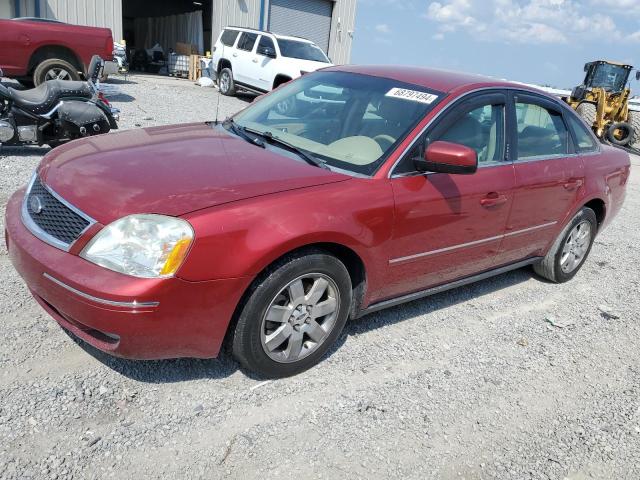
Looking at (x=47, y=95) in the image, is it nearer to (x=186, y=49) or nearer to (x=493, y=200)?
(x=493, y=200)

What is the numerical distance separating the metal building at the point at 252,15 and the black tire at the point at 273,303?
56.3 feet

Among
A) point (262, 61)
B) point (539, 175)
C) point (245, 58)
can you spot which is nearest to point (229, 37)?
point (245, 58)

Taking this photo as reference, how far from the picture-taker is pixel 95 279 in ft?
7.78

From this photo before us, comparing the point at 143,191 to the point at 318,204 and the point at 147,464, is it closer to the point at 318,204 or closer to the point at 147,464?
the point at 318,204

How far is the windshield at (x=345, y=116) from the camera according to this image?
324cm

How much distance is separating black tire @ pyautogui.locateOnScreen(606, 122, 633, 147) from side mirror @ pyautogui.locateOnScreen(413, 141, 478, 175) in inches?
576

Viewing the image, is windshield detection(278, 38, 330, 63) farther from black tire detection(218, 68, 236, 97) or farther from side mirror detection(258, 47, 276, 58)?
black tire detection(218, 68, 236, 97)

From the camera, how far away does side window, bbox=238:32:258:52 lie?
1565cm

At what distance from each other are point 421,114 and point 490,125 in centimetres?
68

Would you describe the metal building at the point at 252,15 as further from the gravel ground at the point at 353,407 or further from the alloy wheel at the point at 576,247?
the alloy wheel at the point at 576,247

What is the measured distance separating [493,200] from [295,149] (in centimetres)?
136

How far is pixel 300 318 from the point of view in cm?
290

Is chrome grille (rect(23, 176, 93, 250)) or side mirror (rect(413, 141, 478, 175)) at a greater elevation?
side mirror (rect(413, 141, 478, 175))

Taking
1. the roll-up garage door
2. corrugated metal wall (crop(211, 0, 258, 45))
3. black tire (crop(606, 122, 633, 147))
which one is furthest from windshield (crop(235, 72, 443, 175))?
the roll-up garage door
